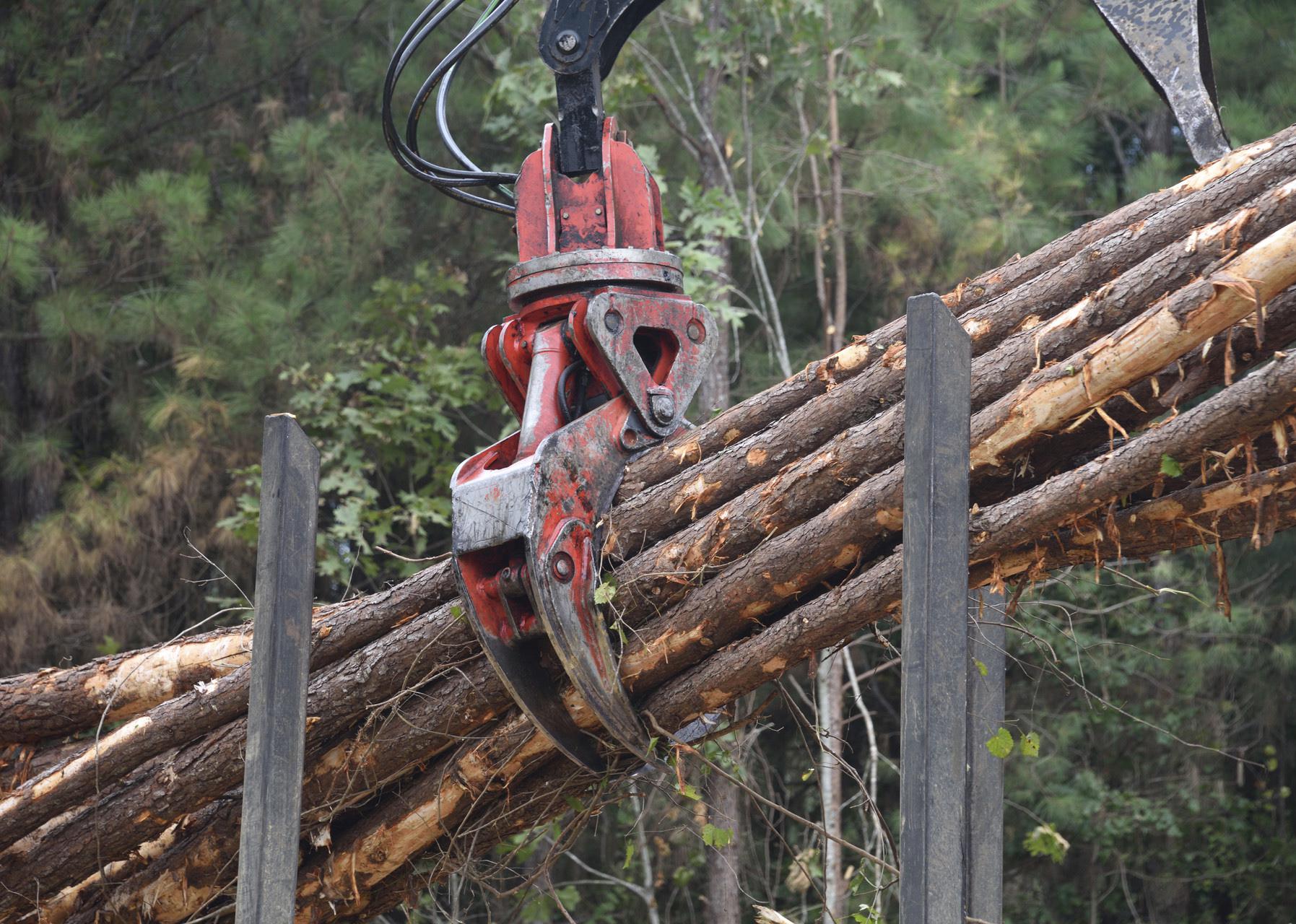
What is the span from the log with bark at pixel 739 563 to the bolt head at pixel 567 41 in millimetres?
908

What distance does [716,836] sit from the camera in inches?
128

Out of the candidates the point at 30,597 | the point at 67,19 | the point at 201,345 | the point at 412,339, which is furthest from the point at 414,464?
the point at 67,19

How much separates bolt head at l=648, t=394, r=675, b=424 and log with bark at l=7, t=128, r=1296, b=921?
63 millimetres

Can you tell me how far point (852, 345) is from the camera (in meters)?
3.28

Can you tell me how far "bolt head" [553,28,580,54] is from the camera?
3.39 metres

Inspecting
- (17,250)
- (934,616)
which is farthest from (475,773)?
(17,250)

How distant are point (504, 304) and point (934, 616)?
268 inches

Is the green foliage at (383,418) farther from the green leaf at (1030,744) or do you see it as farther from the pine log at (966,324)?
the green leaf at (1030,744)

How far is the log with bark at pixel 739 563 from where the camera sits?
2.64 metres

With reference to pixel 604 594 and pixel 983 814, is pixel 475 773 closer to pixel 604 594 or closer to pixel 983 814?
pixel 604 594

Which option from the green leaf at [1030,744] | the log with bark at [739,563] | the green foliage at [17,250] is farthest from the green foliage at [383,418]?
the green leaf at [1030,744]

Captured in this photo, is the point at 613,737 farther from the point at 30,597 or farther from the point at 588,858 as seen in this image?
the point at 588,858

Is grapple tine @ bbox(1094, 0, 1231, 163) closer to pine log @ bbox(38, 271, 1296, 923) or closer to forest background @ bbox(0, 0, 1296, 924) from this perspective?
pine log @ bbox(38, 271, 1296, 923)

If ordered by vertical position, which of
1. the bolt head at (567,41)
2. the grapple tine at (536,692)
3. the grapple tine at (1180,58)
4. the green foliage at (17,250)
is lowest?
the grapple tine at (536,692)
